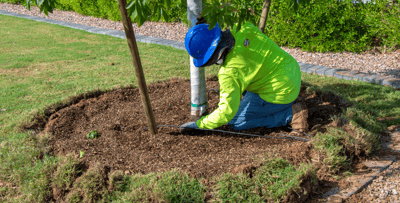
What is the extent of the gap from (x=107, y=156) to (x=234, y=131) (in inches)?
53.4

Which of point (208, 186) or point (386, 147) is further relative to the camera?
point (386, 147)

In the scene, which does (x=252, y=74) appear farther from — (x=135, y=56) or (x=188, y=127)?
(x=135, y=56)

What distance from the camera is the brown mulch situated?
101 inches

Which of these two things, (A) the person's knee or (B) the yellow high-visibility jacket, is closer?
(B) the yellow high-visibility jacket

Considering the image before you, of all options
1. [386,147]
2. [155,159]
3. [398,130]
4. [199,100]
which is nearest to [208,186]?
[155,159]

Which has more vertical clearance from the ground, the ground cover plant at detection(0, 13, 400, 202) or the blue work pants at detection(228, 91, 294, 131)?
the blue work pants at detection(228, 91, 294, 131)

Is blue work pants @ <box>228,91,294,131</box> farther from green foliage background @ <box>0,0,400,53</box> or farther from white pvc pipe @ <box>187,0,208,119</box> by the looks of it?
green foliage background @ <box>0,0,400,53</box>

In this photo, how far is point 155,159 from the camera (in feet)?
8.70

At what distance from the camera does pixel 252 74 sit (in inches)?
106

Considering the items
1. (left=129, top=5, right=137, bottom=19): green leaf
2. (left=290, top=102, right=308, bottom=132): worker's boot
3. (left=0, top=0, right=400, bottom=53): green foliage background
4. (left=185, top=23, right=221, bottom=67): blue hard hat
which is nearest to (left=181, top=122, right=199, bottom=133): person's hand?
(left=185, top=23, right=221, bottom=67): blue hard hat

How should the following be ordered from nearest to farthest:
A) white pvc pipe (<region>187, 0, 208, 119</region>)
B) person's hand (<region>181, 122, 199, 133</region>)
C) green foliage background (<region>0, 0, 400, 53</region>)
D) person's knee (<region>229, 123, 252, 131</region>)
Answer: person's hand (<region>181, 122, 199, 133</region>), white pvc pipe (<region>187, 0, 208, 119</region>), person's knee (<region>229, 123, 252, 131</region>), green foliage background (<region>0, 0, 400, 53</region>)

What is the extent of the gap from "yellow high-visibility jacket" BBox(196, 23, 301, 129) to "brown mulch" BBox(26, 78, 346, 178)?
1.04ft

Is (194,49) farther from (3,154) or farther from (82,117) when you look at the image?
(3,154)

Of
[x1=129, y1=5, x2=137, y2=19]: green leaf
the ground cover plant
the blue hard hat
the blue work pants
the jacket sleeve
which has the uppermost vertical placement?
[x1=129, y1=5, x2=137, y2=19]: green leaf
